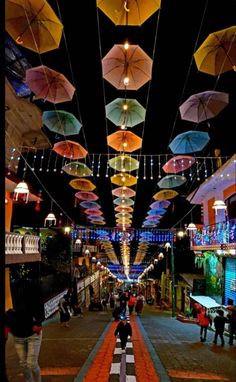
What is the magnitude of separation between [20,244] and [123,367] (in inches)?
339

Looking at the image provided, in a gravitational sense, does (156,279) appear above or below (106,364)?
below

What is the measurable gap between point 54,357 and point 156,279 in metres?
47.7

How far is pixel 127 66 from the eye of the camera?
29.2 feet

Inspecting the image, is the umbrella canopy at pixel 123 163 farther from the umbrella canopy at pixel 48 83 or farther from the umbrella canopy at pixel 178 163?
the umbrella canopy at pixel 48 83

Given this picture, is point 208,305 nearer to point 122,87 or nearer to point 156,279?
point 122,87

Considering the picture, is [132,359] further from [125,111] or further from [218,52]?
[218,52]

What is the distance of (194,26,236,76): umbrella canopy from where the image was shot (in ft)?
26.6

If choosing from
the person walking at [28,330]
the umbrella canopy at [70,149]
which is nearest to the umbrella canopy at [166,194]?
the umbrella canopy at [70,149]

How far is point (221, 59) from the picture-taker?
8.60 m

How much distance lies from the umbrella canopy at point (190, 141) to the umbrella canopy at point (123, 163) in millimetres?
2178

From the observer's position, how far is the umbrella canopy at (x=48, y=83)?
30.5 ft

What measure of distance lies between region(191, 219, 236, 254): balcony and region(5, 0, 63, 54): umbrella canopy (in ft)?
41.4

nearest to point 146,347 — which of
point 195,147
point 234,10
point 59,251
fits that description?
point 195,147

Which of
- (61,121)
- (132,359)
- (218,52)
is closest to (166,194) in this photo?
(61,121)
